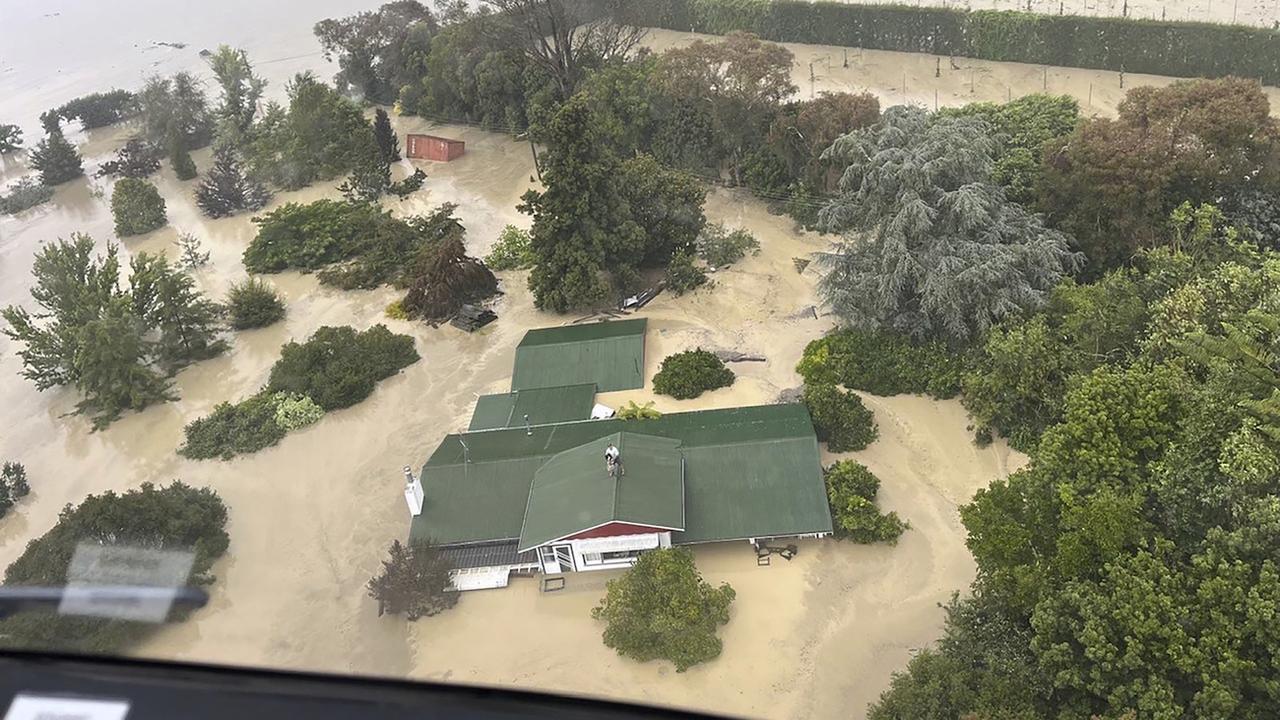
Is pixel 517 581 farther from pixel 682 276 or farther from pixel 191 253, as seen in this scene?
pixel 191 253

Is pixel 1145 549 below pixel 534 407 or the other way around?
the other way around

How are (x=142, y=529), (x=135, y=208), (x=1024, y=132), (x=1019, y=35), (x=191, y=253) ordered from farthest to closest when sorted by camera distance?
(x=135, y=208)
(x=1019, y=35)
(x=191, y=253)
(x=1024, y=132)
(x=142, y=529)

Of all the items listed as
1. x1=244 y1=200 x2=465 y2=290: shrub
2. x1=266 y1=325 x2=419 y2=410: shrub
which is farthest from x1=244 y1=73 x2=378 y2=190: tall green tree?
x1=266 y1=325 x2=419 y2=410: shrub

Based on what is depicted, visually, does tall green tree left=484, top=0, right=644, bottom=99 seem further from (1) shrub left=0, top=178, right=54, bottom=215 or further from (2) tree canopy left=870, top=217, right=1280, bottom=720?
(2) tree canopy left=870, top=217, right=1280, bottom=720

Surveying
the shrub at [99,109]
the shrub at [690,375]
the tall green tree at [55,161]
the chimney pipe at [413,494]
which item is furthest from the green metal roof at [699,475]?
the shrub at [99,109]

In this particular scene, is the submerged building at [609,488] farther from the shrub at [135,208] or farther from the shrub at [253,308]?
the shrub at [135,208]

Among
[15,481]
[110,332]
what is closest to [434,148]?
[110,332]

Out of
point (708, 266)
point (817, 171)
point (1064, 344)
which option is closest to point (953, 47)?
point (817, 171)
